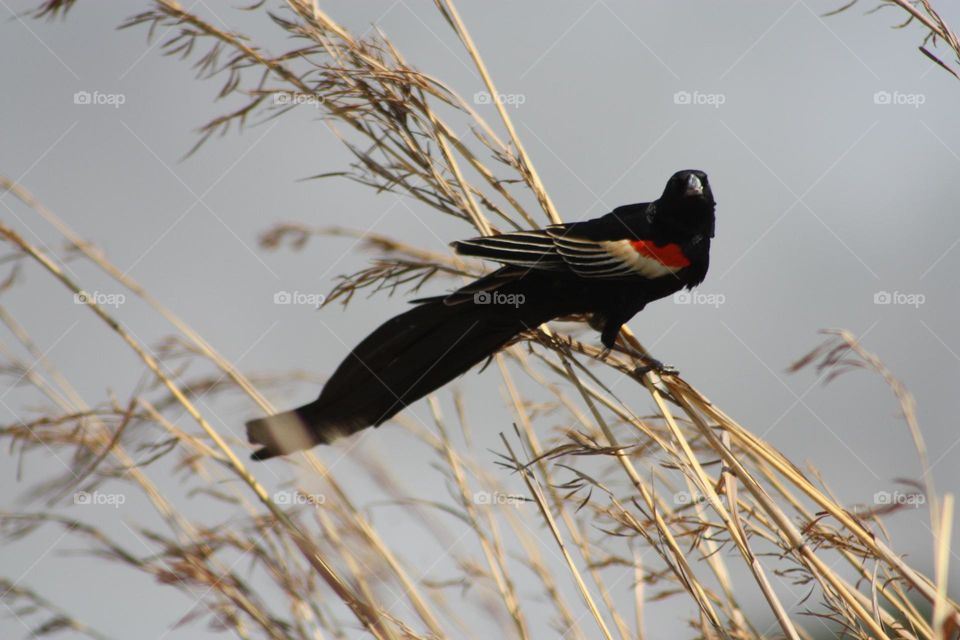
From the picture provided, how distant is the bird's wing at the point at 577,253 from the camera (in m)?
1.77

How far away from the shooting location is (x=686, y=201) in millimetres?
2289

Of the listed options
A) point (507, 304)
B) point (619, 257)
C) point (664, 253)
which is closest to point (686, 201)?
point (664, 253)

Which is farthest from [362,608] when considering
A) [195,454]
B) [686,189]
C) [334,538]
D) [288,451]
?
[686,189]

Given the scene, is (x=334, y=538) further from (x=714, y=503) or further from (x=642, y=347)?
(x=642, y=347)

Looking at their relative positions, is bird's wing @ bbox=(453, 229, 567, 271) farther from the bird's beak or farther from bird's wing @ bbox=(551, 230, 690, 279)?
the bird's beak

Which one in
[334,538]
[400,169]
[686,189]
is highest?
[686,189]

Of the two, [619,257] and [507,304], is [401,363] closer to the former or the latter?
[507,304]

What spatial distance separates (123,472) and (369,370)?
1.77 ft

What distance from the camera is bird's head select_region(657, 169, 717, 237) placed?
7.44 ft

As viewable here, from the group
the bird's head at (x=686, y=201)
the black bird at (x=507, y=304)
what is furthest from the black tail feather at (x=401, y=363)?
the bird's head at (x=686, y=201)

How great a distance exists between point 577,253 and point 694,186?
480 millimetres

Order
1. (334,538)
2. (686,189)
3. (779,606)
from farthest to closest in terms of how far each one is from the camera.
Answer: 1. (686,189)
2. (334,538)
3. (779,606)

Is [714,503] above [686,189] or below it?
below

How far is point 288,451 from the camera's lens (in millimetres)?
1614
